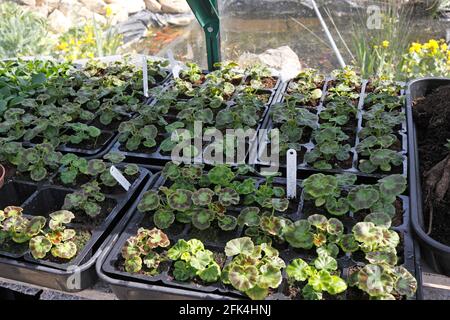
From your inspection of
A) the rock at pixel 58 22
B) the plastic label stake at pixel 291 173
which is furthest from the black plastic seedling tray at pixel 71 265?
the rock at pixel 58 22

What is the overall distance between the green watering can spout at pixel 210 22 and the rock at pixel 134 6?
3.57 m

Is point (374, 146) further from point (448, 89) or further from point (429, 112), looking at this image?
point (448, 89)

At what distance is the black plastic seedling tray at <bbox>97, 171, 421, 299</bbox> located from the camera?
3.71ft

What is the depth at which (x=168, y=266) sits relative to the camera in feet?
3.98

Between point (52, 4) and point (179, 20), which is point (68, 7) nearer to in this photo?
point (52, 4)

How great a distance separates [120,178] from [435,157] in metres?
1.04

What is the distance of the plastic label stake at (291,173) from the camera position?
128 centimetres

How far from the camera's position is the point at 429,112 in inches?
71.0

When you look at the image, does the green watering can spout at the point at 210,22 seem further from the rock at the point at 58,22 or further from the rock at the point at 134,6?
the rock at the point at 134,6

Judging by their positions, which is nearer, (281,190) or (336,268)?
(336,268)

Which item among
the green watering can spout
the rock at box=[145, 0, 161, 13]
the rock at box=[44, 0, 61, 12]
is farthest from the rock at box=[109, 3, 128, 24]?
the green watering can spout

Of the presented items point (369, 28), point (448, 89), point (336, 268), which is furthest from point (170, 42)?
point (336, 268)

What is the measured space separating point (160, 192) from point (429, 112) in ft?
3.49

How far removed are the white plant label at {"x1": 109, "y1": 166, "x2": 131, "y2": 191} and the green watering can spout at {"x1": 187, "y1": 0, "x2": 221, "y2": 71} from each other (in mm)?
→ 1004
